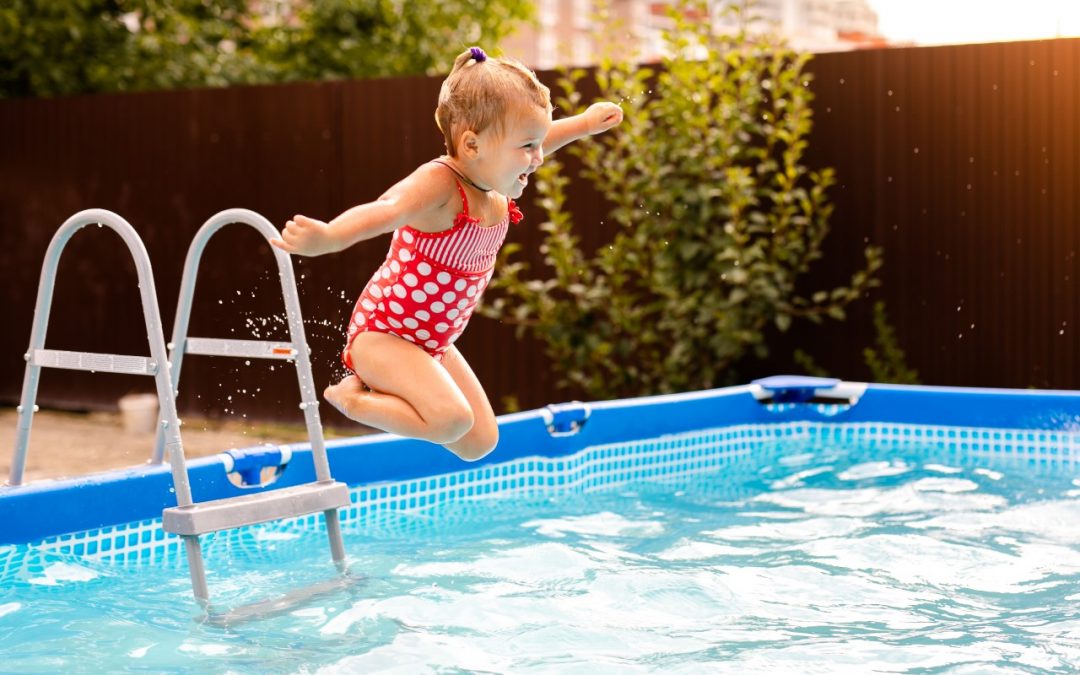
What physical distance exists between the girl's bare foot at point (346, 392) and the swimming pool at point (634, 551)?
1.94 feet

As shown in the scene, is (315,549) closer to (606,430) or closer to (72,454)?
(606,430)

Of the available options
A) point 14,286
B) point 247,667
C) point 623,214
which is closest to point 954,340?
point 623,214

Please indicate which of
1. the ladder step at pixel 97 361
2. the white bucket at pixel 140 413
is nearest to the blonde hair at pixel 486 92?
the ladder step at pixel 97 361

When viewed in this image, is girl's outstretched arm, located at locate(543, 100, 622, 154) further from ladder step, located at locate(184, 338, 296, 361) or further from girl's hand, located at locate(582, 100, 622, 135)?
ladder step, located at locate(184, 338, 296, 361)

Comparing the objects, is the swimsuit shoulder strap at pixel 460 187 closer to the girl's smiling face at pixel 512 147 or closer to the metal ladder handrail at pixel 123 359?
the girl's smiling face at pixel 512 147

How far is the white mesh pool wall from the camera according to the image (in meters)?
4.21

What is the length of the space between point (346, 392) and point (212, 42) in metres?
9.73

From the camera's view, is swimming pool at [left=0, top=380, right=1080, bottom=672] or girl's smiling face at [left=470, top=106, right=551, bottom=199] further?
swimming pool at [left=0, top=380, right=1080, bottom=672]

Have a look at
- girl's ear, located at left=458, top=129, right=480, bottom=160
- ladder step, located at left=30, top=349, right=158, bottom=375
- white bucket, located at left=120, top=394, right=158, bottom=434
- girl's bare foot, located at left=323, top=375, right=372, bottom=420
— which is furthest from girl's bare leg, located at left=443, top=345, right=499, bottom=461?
white bucket, located at left=120, top=394, right=158, bottom=434

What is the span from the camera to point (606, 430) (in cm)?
572

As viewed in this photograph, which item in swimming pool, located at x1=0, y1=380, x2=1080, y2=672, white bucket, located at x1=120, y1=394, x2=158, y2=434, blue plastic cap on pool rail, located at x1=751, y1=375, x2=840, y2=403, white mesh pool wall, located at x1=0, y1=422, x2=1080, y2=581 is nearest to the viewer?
swimming pool, located at x1=0, y1=380, x2=1080, y2=672

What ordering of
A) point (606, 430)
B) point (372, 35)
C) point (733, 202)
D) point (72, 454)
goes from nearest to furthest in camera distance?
1. point (606, 430)
2. point (733, 202)
3. point (72, 454)
4. point (372, 35)

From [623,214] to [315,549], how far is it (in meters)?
3.05

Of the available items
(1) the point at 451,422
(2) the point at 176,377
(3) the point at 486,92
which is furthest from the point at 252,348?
(3) the point at 486,92
